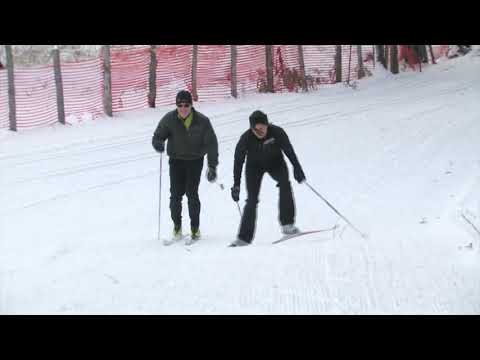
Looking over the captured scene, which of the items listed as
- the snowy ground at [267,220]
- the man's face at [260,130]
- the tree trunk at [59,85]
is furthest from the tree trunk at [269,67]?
the man's face at [260,130]

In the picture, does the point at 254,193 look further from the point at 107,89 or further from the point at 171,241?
the point at 107,89

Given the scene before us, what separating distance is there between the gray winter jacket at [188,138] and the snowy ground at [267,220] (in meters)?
0.86

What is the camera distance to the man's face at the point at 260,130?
604 cm

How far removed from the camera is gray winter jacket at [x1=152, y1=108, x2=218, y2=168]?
643cm

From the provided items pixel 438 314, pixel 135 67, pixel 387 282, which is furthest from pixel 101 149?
pixel 438 314

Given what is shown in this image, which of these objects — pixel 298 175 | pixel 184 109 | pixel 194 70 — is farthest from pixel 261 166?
pixel 194 70

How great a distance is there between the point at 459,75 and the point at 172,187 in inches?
532

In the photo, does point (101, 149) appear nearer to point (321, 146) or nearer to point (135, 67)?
point (321, 146)

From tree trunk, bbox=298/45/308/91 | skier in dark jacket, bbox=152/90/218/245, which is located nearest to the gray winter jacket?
skier in dark jacket, bbox=152/90/218/245

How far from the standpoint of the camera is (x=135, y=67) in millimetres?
15797

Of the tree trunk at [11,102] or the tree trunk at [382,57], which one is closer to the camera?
the tree trunk at [11,102]

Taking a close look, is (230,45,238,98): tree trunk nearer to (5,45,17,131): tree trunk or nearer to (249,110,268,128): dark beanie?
(5,45,17,131): tree trunk

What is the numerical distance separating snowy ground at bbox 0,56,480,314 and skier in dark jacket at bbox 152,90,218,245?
578 mm

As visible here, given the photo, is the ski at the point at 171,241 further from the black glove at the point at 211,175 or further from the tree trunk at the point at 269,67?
the tree trunk at the point at 269,67
